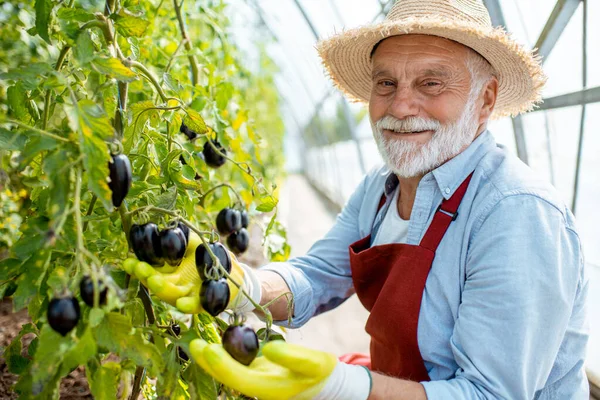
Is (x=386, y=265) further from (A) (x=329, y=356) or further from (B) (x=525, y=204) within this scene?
(A) (x=329, y=356)

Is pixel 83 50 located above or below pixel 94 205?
above

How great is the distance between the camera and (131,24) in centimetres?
81

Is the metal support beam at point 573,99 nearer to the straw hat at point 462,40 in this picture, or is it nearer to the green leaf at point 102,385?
the straw hat at point 462,40

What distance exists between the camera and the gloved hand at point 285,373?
79 cm

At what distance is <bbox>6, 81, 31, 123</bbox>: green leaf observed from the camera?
2.88ft

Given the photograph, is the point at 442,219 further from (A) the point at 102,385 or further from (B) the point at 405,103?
(A) the point at 102,385

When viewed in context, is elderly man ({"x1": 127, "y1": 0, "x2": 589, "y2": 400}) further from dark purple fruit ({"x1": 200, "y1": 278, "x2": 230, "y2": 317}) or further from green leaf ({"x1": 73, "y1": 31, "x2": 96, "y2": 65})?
green leaf ({"x1": 73, "y1": 31, "x2": 96, "y2": 65})

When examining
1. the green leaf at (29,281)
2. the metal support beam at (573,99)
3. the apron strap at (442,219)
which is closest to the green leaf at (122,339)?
the green leaf at (29,281)

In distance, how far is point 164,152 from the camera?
41.6 inches

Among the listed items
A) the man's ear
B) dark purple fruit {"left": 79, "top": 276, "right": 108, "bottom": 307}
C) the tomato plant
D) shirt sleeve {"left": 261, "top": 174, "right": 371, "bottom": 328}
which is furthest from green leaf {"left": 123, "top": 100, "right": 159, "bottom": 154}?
the man's ear

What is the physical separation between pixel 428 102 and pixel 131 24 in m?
0.81

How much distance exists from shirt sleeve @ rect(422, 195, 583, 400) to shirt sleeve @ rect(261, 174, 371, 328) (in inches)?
20.5

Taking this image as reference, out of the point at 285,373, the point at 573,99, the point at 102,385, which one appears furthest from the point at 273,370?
the point at 573,99

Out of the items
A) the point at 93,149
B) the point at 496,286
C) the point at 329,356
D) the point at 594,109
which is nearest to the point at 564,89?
the point at 594,109
